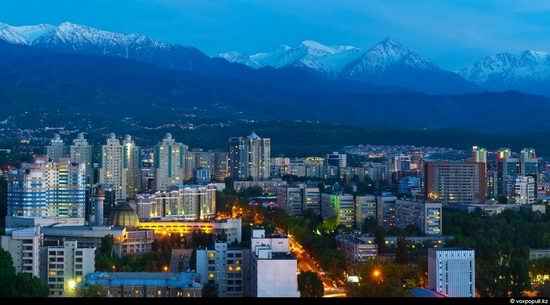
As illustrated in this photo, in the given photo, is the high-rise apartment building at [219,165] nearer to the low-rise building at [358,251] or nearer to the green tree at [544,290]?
the low-rise building at [358,251]

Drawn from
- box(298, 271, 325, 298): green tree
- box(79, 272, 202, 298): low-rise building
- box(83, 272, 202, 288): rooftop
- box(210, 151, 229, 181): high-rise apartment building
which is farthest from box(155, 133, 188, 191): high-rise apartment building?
box(298, 271, 325, 298): green tree

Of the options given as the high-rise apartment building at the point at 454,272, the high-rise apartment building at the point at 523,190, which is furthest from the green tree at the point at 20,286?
the high-rise apartment building at the point at 523,190

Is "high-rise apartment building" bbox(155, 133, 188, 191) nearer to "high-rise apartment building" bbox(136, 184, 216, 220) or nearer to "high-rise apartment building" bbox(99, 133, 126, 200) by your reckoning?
"high-rise apartment building" bbox(99, 133, 126, 200)

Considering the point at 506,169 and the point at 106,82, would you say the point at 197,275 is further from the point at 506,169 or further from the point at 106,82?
the point at 106,82

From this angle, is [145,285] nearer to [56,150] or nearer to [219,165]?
[56,150]

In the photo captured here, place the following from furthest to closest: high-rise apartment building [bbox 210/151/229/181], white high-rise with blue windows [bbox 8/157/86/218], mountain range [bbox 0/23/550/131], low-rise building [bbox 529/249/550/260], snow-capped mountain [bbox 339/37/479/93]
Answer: snow-capped mountain [bbox 339/37/479/93], mountain range [bbox 0/23/550/131], high-rise apartment building [bbox 210/151/229/181], white high-rise with blue windows [bbox 8/157/86/218], low-rise building [bbox 529/249/550/260]

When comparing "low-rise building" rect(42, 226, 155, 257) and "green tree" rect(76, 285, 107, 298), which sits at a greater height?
"low-rise building" rect(42, 226, 155, 257)

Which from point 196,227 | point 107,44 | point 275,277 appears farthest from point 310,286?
point 107,44
